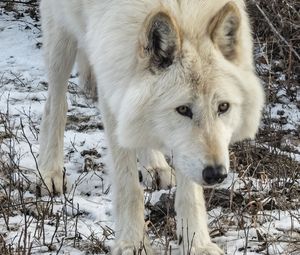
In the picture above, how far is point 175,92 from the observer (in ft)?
11.3

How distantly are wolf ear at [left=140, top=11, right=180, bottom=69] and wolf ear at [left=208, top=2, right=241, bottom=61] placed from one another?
26 cm

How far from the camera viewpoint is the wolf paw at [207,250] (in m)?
3.61

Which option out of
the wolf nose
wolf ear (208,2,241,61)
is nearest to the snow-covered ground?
the wolf nose

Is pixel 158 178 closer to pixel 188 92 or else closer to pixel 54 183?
pixel 54 183

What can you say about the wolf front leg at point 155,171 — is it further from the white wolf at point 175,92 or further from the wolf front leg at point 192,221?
the white wolf at point 175,92

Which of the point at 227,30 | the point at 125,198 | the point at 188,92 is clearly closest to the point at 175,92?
the point at 188,92

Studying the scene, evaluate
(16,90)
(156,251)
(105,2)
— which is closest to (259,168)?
(156,251)

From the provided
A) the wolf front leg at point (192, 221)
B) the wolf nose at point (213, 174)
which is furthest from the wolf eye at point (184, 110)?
the wolf front leg at point (192, 221)

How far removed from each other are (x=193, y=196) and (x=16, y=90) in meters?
3.90

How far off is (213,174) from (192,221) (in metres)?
0.61

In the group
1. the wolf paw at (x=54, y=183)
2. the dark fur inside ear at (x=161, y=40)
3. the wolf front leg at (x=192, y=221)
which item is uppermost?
the dark fur inside ear at (x=161, y=40)

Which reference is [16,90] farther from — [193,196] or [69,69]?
[193,196]

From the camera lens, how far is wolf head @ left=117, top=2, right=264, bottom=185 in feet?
11.0

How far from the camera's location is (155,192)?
15.1 ft
